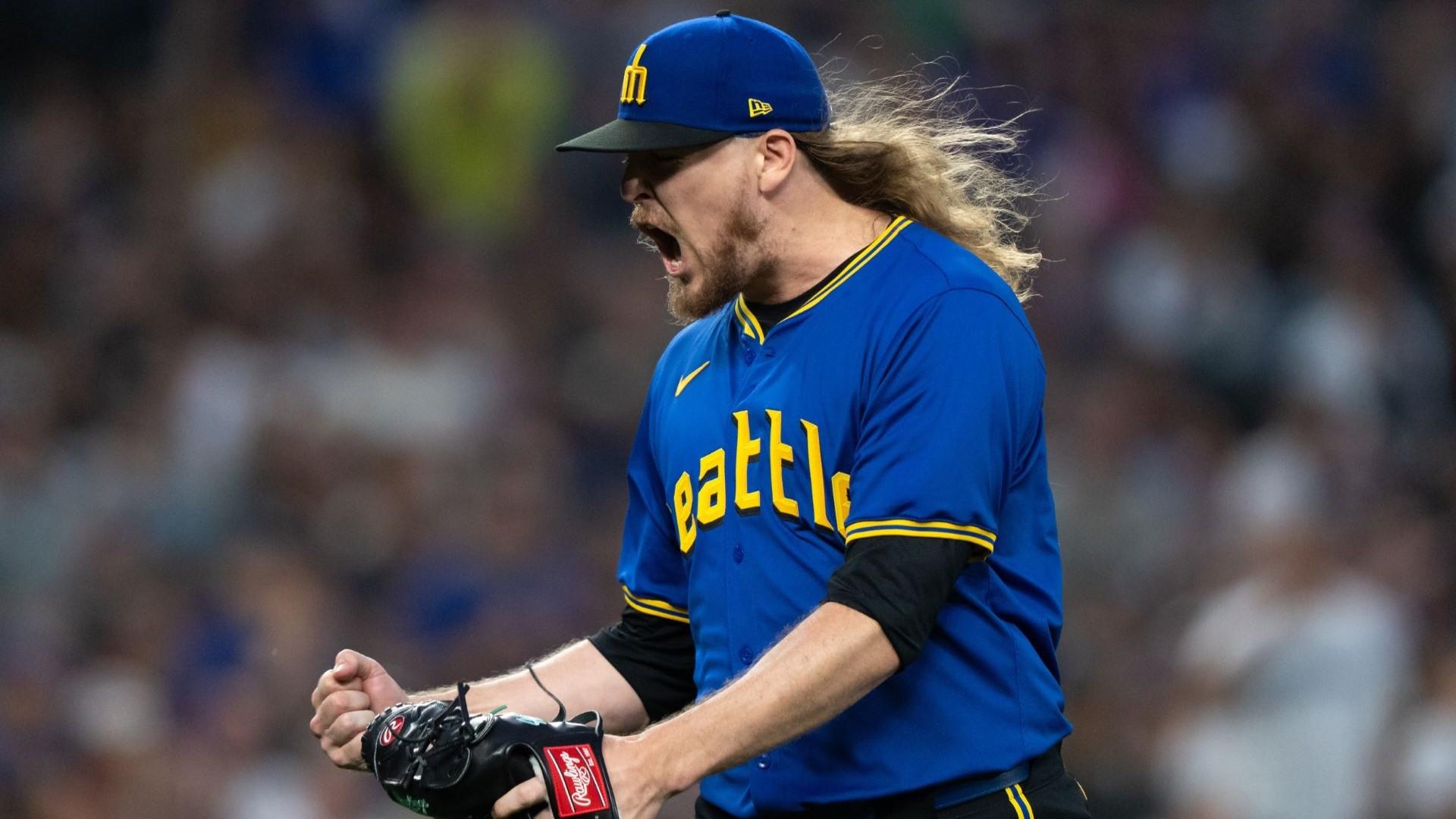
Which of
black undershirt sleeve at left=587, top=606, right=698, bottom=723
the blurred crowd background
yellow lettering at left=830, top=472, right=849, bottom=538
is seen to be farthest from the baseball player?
the blurred crowd background

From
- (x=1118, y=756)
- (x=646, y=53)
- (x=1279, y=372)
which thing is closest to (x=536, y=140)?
(x=1279, y=372)

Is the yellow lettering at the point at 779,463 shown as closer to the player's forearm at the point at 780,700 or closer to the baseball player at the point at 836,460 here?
the baseball player at the point at 836,460

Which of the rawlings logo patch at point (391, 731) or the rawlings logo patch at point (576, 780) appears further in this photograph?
the rawlings logo patch at point (391, 731)

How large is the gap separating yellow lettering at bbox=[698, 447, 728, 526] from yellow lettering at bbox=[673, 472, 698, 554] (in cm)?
3

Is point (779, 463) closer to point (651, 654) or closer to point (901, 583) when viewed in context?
point (901, 583)

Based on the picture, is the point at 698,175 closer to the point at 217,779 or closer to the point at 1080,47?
the point at 217,779

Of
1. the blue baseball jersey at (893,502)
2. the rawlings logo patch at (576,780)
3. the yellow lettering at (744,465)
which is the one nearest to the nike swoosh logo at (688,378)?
the blue baseball jersey at (893,502)

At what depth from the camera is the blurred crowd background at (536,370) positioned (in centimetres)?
673

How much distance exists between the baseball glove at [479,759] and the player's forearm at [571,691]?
42 cm

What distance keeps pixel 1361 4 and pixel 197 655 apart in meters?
6.96

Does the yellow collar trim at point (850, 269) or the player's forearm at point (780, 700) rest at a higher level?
the yellow collar trim at point (850, 269)

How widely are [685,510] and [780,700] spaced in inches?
27.1

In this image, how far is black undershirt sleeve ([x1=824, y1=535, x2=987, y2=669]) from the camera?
275 centimetres

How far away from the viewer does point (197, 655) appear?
23.6 feet
